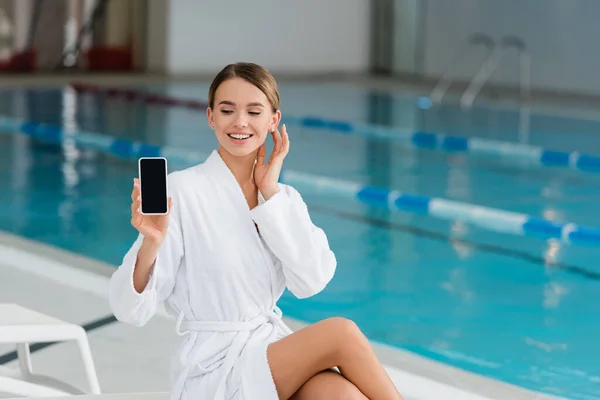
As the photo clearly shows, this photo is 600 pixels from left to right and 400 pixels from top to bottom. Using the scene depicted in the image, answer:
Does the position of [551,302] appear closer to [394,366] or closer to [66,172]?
[394,366]

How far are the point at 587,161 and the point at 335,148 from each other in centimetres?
232

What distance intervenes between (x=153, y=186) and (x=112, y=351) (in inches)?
65.9

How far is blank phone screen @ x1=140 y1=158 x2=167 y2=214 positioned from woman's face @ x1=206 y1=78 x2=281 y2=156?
0.22 m

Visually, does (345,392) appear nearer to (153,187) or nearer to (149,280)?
(149,280)

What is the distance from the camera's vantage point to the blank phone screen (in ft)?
7.25

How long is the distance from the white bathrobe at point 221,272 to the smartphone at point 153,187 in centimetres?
12

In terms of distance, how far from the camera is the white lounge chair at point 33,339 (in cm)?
284

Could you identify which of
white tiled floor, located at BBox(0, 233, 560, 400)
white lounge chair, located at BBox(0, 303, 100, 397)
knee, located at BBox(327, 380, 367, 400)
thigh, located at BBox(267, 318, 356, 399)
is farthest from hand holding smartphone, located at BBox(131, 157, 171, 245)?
white tiled floor, located at BBox(0, 233, 560, 400)

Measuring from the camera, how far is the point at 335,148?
10.3 m

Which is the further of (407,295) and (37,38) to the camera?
(37,38)

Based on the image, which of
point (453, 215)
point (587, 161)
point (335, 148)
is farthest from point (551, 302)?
point (335, 148)

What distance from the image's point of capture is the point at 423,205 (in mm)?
7238

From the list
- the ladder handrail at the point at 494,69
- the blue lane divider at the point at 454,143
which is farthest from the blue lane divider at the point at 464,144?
the ladder handrail at the point at 494,69

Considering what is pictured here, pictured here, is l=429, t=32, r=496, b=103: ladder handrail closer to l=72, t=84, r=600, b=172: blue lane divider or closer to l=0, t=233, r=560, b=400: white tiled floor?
l=72, t=84, r=600, b=172: blue lane divider
